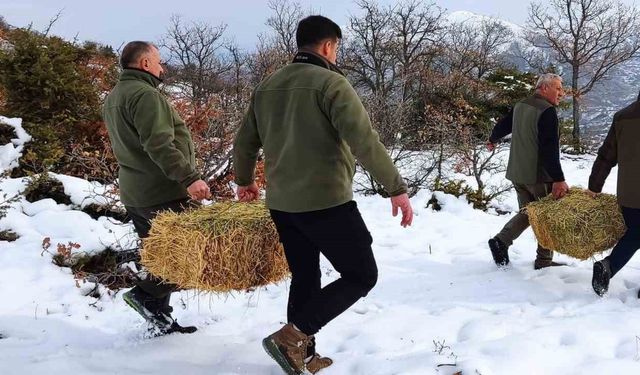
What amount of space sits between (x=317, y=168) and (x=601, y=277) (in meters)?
2.73

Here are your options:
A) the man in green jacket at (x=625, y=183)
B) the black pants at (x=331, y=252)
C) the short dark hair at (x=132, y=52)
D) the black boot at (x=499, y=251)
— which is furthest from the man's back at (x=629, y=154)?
the short dark hair at (x=132, y=52)

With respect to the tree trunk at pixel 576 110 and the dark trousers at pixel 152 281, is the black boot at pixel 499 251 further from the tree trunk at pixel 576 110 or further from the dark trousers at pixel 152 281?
the tree trunk at pixel 576 110

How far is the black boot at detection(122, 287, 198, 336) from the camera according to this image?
327cm

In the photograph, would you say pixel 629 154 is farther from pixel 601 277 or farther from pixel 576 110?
pixel 576 110

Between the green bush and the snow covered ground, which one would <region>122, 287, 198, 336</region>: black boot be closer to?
the snow covered ground

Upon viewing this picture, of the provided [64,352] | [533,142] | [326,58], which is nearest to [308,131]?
[326,58]

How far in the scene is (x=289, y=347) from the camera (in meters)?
2.61

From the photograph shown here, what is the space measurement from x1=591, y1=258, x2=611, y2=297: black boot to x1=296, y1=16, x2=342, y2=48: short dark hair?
286 centimetres

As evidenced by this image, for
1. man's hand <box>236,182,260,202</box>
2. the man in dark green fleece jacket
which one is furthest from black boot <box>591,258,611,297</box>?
man's hand <box>236,182,260,202</box>

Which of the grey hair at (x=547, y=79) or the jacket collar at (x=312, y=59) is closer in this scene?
the jacket collar at (x=312, y=59)

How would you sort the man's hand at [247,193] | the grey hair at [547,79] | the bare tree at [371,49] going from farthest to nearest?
the bare tree at [371,49] < the grey hair at [547,79] < the man's hand at [247,193]

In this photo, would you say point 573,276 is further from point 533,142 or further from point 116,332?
point 116,332

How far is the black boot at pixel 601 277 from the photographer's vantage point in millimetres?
3887

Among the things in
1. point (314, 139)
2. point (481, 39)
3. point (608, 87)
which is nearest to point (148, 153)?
point (314, 139)
